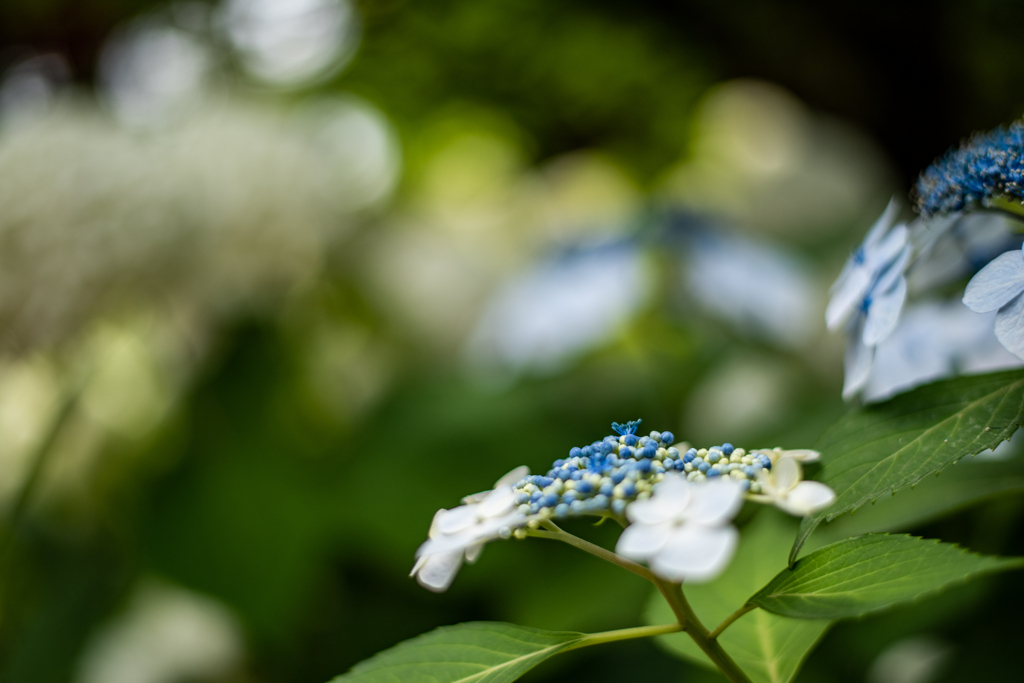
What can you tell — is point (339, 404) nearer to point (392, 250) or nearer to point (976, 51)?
point (392, 250)

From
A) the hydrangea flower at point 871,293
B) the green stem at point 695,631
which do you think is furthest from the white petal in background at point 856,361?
the green stem at point 695,631

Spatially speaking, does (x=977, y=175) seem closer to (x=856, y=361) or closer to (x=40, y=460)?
(x=856, y=361)

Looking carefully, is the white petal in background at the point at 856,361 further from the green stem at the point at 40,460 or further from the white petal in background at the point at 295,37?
the white petal in background at the point at 295,37

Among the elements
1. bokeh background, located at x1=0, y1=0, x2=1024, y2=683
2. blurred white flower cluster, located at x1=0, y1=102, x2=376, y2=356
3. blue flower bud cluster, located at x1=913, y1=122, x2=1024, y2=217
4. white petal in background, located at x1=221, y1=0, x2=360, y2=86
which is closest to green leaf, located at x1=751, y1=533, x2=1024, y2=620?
blue flower bud cluster, located at x1=913, y1=122, x2=1024, y2=217

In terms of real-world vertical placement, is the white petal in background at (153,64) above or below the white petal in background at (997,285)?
below

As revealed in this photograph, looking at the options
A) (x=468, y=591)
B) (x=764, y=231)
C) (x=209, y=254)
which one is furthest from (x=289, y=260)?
(x=764, y=231)

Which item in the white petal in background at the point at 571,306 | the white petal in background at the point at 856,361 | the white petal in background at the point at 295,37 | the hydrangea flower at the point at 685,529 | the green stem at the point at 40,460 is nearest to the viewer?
the hydrangea flower at the point at 685,529

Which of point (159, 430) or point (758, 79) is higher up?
point (758, 79)
